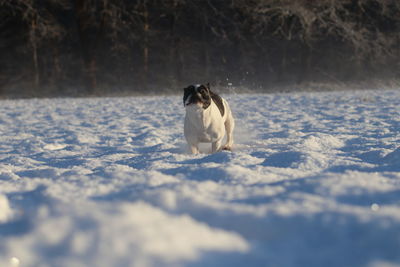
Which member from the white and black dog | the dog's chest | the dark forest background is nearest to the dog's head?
the white and black dog

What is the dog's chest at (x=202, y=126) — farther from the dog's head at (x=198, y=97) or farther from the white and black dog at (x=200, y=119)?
the dog's head at (x=198, y=97)

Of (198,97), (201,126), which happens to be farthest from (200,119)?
(198,97)

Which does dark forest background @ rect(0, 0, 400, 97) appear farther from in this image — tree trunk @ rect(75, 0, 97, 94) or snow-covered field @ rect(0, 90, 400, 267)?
snow-covered field @ rect(0, 90, 400, 267)

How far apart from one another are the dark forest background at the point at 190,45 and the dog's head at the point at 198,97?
1996cm

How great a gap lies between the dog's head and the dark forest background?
1996 centimetres

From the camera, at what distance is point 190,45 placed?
100ft

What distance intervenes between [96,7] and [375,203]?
25.7m

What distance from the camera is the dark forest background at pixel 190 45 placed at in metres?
24.4

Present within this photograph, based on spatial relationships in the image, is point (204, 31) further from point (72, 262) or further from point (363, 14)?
point (72, 262)

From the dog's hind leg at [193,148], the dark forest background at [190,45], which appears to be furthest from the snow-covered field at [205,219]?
the dark forest background at [190,45]

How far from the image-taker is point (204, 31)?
93.2 feet

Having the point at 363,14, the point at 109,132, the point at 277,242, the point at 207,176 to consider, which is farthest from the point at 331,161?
the point at 363,14

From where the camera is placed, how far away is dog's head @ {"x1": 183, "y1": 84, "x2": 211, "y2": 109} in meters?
4.60

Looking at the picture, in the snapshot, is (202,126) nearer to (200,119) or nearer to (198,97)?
(200,119)
